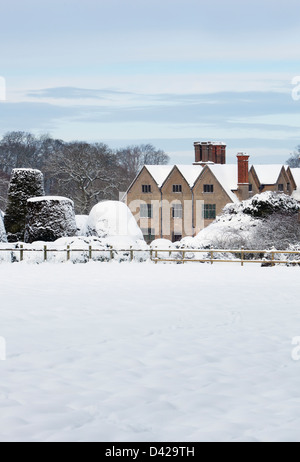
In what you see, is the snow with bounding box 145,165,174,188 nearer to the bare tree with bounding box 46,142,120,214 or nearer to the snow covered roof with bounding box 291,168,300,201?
the bare tree with bounding box 46,142,120,214

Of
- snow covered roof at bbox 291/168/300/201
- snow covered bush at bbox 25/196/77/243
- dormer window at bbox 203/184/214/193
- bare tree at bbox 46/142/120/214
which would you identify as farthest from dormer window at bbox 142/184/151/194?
snow covered bush at bbox 25/196/77/243

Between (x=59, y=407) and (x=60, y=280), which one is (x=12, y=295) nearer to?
(x=60, y=280)

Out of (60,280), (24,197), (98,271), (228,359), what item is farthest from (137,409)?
(24,197)

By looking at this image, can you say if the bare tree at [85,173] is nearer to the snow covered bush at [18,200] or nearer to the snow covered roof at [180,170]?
the snow covered roof at [180,170]

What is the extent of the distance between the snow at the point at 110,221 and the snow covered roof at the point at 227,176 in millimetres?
25011

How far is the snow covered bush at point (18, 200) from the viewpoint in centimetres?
3872

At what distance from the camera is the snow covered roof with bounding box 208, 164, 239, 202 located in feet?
204

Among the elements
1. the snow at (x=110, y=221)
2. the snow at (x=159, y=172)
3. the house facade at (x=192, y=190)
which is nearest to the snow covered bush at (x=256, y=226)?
the snow at (x=110, y=221)

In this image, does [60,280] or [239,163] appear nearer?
[60,280]

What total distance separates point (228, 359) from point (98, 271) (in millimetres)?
17205

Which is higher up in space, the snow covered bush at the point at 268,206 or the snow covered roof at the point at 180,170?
the snow covered roof at the point at 180,170

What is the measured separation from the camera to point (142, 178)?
6581 centimetres

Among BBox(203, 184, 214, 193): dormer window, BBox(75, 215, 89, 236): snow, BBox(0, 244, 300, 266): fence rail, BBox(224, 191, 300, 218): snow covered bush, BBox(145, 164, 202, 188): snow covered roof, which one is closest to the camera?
BBox(0, 244, 300, 266): fence rail

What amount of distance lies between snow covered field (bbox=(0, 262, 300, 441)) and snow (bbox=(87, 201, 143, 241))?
17657mm
